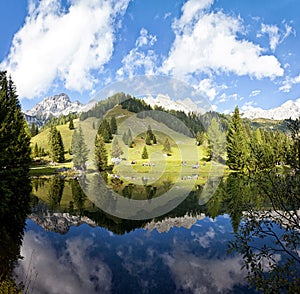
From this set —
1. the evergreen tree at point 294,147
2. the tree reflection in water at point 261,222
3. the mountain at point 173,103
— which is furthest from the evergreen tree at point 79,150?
the evergreen tree at point 294,147

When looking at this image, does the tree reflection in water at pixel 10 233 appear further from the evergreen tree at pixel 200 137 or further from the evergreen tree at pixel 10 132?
the evergreen tree at pixel 200 137

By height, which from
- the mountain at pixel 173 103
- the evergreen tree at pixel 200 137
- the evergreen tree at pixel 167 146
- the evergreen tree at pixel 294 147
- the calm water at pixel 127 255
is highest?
the mountain at pixel 173 103

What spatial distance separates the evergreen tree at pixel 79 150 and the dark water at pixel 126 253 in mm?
48110

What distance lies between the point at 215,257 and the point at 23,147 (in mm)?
42412

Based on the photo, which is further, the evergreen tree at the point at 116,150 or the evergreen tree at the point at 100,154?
the evergreen tree at the point at 116,150

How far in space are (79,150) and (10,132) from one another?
43.0 meters

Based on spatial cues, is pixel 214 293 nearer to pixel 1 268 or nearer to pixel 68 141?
pixel 1 268

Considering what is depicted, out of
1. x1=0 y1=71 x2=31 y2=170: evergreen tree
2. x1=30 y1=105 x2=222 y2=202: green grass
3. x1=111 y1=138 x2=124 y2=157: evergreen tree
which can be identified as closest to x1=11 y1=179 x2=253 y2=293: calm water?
x1=0 y1=71 x2=31 y2=170: evergreen tree

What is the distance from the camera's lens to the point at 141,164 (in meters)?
77.9

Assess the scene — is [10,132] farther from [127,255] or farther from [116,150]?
[116,150]

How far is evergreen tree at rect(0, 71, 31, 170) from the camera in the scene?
26328mm

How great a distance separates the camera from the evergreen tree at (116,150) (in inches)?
3152

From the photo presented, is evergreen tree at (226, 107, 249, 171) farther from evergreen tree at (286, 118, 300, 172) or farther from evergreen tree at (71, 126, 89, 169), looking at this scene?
evergreen tree at (286, 118, 300, 172)

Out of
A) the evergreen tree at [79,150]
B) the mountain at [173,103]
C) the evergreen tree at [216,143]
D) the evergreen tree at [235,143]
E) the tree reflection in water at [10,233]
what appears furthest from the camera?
the evergreen tree at [79,150]
